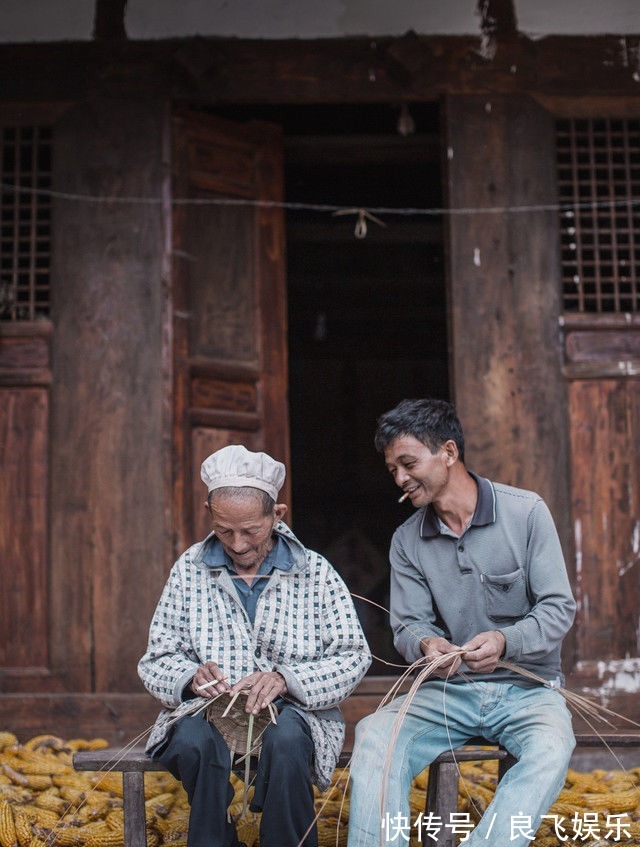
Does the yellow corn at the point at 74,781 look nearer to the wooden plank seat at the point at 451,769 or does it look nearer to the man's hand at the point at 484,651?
the wooden plank seat at the point at 451,769

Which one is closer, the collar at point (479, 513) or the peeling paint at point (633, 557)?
the collar at point (479, 513)

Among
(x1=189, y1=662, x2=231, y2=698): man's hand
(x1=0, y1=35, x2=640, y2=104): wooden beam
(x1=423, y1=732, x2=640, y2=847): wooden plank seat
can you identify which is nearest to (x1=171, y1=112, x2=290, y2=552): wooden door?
(x1=0, y1=35, x2=640, y2=104): wooden beam

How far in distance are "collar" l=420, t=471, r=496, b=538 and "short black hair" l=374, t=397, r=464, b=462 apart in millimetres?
196

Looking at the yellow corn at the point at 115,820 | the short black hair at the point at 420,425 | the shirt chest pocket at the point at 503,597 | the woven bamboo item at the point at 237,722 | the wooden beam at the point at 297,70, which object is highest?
the wooden beam at the point at 297,70

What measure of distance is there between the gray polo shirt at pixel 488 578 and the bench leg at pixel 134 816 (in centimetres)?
96

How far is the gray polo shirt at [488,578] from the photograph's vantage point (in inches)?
134

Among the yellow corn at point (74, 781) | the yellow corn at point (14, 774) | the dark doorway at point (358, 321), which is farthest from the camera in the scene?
the dark doorway at point (358, 321)

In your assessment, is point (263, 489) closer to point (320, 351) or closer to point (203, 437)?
point (203, 437)

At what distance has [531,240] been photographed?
5.32m

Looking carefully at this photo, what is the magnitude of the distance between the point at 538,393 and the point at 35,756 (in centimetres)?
288

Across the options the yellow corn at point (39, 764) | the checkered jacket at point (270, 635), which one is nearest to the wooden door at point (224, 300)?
the yellow corn at point (39, 764)

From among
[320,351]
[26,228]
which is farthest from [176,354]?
[320,351]

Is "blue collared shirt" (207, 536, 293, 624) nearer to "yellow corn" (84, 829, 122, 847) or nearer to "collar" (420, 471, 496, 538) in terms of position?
"collar" (420, 471, 496, 538)

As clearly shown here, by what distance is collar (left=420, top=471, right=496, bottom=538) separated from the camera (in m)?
3.49
